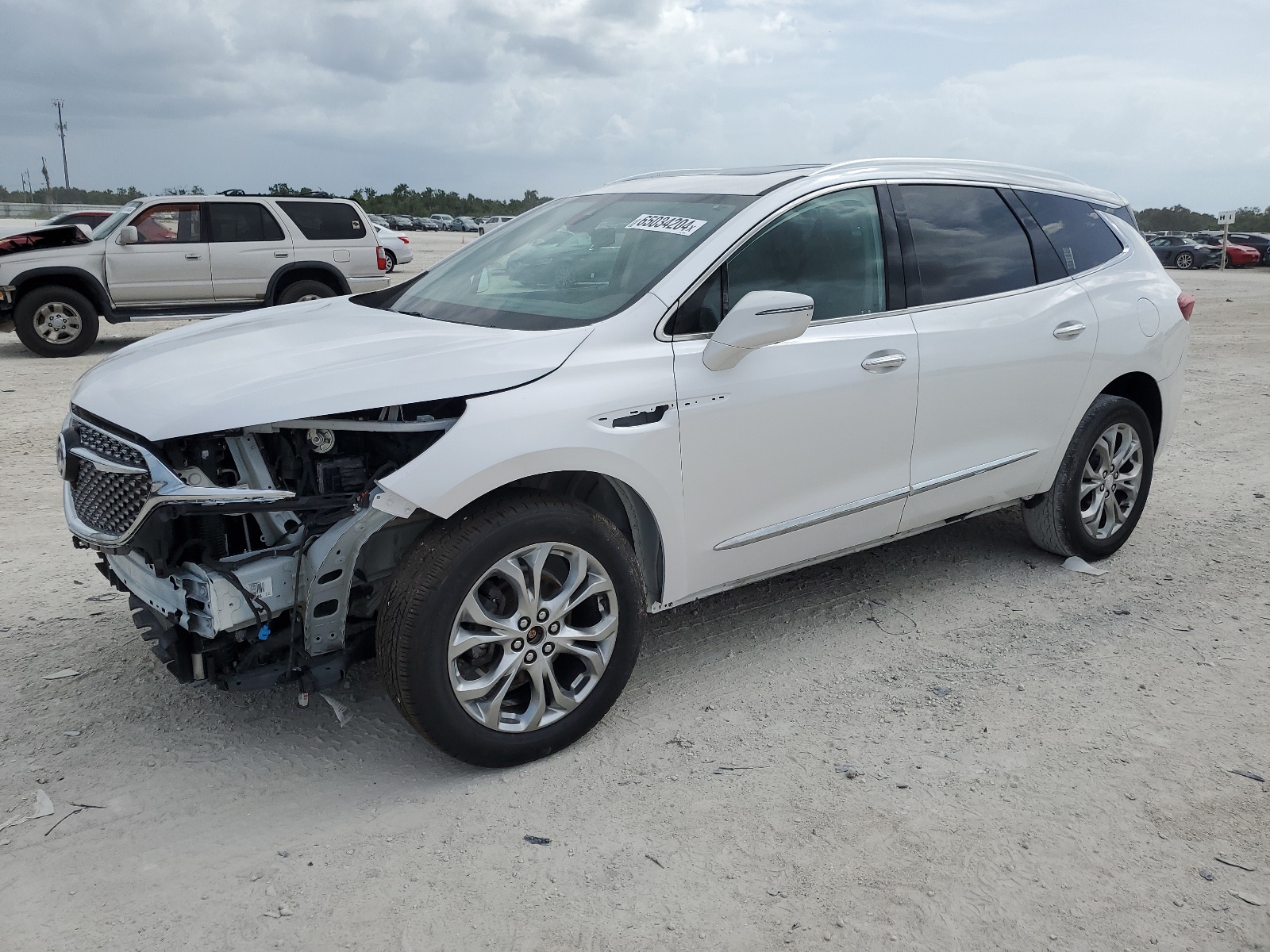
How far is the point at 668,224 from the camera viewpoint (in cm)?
377

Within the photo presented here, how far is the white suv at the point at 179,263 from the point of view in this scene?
38.2 feet

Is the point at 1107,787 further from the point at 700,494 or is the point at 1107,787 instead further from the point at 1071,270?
the point at 1071,270

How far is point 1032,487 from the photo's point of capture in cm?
469

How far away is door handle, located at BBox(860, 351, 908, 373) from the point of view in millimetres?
3819

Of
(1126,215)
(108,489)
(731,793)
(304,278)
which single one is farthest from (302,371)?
(304,278)

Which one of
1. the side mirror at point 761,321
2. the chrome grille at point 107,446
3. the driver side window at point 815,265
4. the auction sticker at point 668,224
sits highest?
the auction sticker at point 668,224

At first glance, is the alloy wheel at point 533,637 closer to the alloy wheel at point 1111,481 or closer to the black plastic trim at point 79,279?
the alloy wheel at point 1111,481

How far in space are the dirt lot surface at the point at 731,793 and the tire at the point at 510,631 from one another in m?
0.18

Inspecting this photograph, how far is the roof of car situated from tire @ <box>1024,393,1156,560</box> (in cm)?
112

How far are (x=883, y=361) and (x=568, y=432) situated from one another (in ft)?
4.58

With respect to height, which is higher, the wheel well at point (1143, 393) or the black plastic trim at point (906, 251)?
the black plastic trim at point (906, 251)

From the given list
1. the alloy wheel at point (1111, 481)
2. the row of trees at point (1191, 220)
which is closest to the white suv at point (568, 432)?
the alloy wheel at point (1111, 481)

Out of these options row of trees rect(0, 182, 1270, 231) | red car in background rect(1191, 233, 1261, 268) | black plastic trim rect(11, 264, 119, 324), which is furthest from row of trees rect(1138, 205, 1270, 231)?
black plastic trim rect(11, 264, 119, 324)

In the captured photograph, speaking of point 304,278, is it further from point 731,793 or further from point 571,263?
point 731,793
